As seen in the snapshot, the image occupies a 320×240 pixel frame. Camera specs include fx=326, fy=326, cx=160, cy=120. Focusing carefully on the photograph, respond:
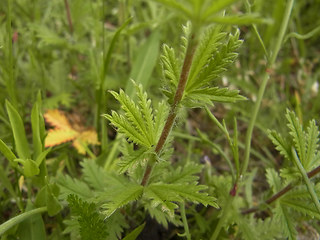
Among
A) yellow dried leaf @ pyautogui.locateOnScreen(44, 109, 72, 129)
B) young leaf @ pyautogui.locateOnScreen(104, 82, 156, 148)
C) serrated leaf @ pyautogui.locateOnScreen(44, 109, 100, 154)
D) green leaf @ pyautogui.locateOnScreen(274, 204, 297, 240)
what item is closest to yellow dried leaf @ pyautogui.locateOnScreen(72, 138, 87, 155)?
serrated leaf @ pyautogui.locateOnScreen(44, 109, 100, 154)

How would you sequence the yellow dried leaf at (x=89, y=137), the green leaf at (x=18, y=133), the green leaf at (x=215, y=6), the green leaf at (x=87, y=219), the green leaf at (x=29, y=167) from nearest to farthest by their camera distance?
the green leaf at (x=215, y=6) < the green leaf at (x=87, y=219) < the green leaf at (x=29, y=167) < the green leaf at (x=18, y=133) < the yellow dried leaf at (x=89, y=137)

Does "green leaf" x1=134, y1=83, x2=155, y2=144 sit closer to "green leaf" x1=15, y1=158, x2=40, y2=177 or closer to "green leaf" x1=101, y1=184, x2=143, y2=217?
"green leaf" x1=101, y1=184, x2=143, y2=217

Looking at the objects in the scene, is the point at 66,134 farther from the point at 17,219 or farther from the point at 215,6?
the point at 215,6

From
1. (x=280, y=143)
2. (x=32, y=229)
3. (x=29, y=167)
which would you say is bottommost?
(x=32, y=229)

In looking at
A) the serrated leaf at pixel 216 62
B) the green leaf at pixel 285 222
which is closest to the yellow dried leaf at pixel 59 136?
the serrated leaf at pixel 216 62

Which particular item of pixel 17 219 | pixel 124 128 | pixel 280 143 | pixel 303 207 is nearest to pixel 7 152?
pixel 17 219

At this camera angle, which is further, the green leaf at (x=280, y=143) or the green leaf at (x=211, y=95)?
the green leaf at (x=280, y=143)

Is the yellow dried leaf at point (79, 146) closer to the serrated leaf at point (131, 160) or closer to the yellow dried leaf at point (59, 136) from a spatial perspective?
the yellow dried leaf at point (59, 136)
